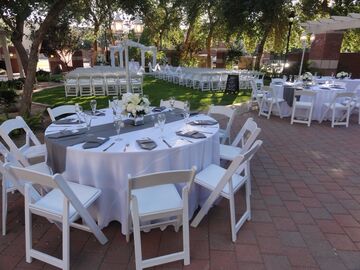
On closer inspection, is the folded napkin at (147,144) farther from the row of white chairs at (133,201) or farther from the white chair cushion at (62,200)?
the white chair cushion at (62,200)

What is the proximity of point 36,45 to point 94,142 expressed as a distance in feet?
14.2

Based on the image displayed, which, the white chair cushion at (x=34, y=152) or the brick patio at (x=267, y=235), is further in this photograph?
the white chair cushion at (x=34, y=152)

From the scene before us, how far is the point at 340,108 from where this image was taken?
6.93m

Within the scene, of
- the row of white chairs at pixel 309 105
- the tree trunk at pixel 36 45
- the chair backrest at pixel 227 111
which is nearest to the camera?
the chair backrest at pixel 227 111

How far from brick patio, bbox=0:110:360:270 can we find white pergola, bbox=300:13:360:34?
8008 mm

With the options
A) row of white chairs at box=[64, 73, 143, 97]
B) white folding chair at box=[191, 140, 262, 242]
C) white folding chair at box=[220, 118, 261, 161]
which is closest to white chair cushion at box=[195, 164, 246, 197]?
white folding chair at box=[191, 140, 262, 242]

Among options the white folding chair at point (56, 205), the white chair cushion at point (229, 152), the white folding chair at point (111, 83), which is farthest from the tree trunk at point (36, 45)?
the white folding chair at point (111, 83)

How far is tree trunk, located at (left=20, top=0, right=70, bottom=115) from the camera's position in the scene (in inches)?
222

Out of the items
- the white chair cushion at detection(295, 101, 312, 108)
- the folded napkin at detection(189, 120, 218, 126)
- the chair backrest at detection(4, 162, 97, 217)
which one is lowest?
the white chair cushion at detection(295, 101, 312, 108)

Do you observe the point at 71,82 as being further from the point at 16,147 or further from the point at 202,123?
the point at 202,123

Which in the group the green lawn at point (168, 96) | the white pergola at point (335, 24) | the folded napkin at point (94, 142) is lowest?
the green lawn at point (168, 96)

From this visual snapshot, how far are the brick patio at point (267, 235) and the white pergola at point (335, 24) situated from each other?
26.3 ft

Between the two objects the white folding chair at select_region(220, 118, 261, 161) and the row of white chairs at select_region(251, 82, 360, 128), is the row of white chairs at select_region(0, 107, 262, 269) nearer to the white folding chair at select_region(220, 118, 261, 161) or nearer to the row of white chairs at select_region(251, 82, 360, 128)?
the white folding chair at select_region(220, 118, 261, 161)

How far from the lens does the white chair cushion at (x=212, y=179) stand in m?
2.68
